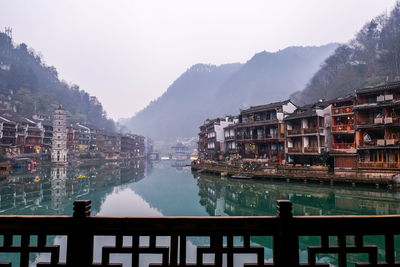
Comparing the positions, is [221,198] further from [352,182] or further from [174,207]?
[352,182]

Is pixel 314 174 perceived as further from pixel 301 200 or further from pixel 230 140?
pixel 230 140

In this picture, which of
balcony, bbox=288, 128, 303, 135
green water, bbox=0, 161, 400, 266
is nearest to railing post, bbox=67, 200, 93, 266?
green water, bbox=0, 161, 400, 266

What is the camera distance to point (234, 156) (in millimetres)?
56969

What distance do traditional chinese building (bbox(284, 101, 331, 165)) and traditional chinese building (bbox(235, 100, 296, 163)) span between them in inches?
79.3

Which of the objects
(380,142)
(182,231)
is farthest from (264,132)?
(182,231)

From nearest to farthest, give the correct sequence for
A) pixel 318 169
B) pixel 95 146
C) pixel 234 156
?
pixel 318 169 < pixel 234 156 < pixel 95 146

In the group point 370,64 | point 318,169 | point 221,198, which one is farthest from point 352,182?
Result: point 370,64

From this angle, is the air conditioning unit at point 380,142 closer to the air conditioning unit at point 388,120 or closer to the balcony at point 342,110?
the air conditioning unit at point 388,120

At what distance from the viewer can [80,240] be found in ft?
13.0

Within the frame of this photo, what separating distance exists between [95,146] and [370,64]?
11260cm

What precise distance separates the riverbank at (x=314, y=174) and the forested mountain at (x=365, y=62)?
42307 millimetres

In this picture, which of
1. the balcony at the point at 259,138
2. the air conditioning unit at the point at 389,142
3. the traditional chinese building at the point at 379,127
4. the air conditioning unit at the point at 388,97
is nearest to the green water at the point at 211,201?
the traditional chinese building at the point at 379,127

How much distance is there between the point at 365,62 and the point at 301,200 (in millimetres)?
73609

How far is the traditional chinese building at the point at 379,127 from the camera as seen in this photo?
31.2m
